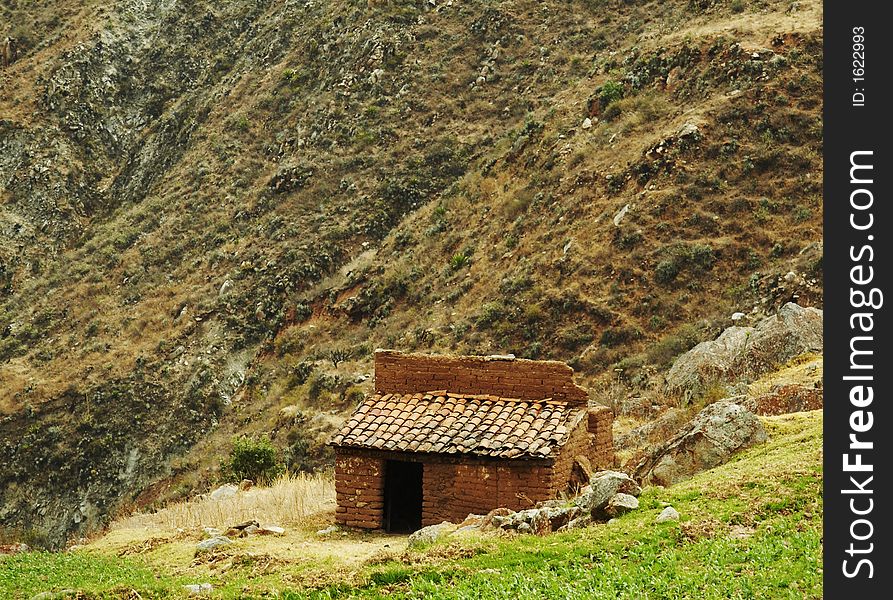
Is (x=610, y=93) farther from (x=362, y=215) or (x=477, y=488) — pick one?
(x=477, y=488)

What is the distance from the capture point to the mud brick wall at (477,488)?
14656 millimetres

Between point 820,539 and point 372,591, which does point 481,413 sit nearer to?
point 372,591

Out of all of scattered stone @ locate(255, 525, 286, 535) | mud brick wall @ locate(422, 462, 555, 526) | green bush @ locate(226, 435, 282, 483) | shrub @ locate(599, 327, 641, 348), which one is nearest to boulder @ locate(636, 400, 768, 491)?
mud brick wall @ locate(422, 462, 555, 526)

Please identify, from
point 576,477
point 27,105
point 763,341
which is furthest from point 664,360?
point 27,105

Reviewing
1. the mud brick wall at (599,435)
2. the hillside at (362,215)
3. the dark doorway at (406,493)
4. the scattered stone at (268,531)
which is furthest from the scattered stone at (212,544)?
the hillside at (362,215)

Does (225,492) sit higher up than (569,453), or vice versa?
(569,453)

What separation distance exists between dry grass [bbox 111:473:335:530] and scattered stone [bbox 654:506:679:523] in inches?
279

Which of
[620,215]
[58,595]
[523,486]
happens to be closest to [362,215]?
[620,215]

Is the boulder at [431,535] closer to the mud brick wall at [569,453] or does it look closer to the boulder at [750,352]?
the mud brick wall at [569,453]

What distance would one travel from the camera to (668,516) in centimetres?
1127

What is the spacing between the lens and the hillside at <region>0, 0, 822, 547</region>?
30266 millimetres

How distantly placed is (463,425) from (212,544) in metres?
4.02

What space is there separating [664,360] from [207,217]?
24.2 meters

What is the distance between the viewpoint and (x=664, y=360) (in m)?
26.2
